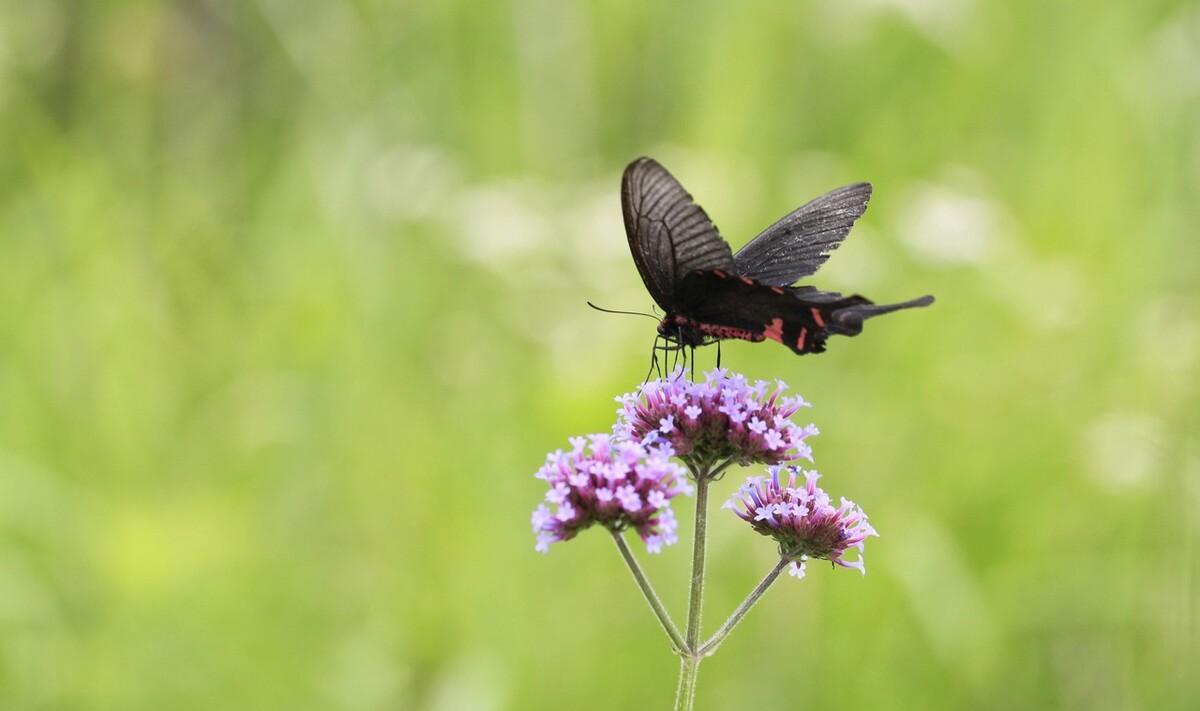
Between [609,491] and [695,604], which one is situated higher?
[609,491]

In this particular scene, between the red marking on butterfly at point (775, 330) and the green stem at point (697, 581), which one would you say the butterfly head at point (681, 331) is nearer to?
the red marking on butterfly at point (775, 330)

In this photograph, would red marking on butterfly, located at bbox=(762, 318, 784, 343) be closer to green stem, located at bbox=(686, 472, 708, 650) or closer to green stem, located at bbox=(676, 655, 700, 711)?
green stem, located at bbox=(686, 472, 708, 650)

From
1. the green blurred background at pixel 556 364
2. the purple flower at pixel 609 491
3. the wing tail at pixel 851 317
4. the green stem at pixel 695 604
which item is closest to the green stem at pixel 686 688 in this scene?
the green stem at pixel 695 604

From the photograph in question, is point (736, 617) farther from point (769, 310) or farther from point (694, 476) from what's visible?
point (769, 310)

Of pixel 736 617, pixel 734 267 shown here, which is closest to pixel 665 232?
pixel 734 267

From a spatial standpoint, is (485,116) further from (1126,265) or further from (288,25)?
(1126,265)
